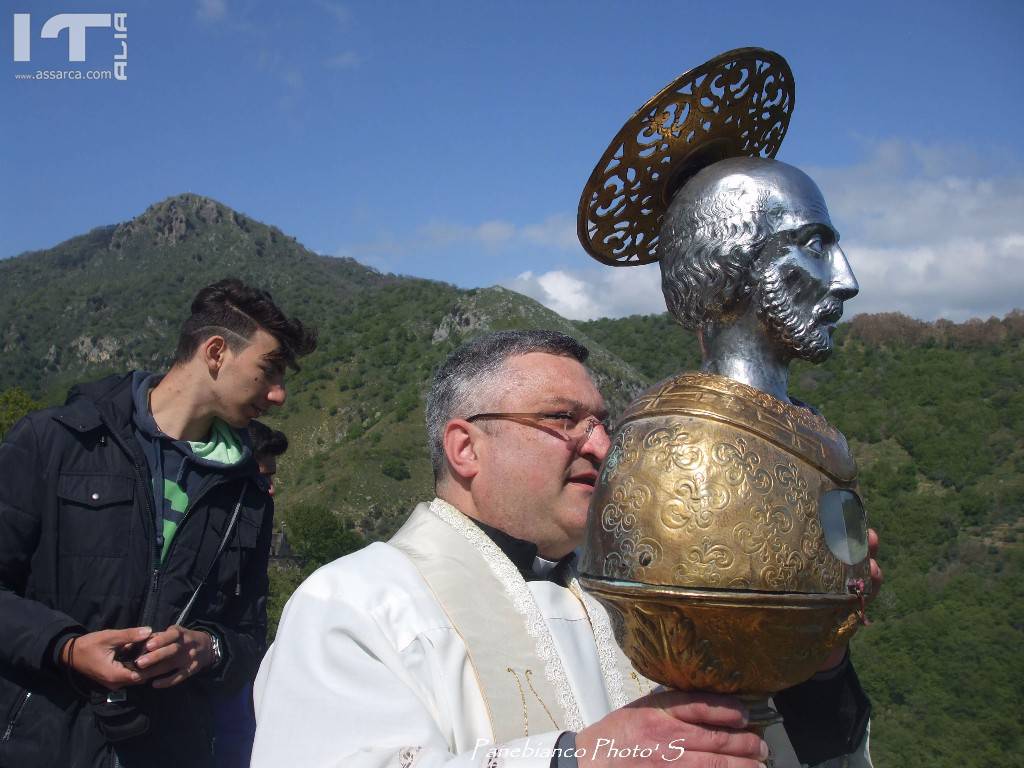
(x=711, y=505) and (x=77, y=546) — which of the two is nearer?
(x=711, y=505)

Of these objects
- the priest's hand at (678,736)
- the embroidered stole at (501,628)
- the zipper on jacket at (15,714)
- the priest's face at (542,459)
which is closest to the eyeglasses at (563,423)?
the priest's face at (542,459)

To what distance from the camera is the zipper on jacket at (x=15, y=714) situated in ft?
9.15

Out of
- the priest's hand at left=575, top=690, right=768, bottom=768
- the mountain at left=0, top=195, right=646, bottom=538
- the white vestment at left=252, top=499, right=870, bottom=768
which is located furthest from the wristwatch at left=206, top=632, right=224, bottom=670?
the mountain at left=0, top=195, right=646, bottom=538

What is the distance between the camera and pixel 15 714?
9.23ft

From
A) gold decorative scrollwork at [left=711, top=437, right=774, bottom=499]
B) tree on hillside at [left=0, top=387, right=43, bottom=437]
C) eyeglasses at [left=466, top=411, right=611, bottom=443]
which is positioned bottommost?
gold decorative scrollwork at [left=711, top=437, right=774, bottom=499]

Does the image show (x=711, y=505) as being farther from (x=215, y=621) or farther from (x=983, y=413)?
(x=983, y=413)

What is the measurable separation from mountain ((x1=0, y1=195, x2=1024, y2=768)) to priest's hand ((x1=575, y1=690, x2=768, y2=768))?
1.83 meters

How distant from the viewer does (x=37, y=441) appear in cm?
301

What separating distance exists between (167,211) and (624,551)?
113160mm

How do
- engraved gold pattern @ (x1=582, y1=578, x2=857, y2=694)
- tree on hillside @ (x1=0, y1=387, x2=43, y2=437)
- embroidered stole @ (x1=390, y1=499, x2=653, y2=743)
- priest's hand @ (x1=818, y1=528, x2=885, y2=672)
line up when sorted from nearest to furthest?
engraved gold pattern @ (x1=582, y1=578, x2=857, y2=694) < priest's hand @ (x1=818, y1=528, x2=885, y2=672) < embroidered stole @ (x1=390, y1=499, x2=653, y2=743) < tree on hillside @ (x1=0, y1=387, x2=43, y2=437)

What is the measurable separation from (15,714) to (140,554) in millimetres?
601

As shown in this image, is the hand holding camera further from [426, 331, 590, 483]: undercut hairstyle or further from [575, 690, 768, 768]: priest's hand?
[575, 690, 768, 768]: priest's hand

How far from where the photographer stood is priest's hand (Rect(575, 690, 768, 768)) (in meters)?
1.62

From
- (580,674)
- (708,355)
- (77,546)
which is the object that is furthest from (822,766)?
(77,546)
